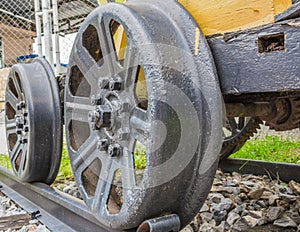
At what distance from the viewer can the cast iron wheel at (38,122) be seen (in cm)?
212

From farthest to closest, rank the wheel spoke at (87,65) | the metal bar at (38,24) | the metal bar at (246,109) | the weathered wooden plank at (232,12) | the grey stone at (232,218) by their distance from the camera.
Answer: the metal bar at (38,24), the grey stone at (232,218), the metal bar at (246,109), the wheel spoke at (87,65), the weathered wooden plank at (232,12)

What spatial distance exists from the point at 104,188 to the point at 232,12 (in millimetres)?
800

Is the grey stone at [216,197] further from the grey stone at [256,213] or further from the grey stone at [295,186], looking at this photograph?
the grey stone at [295,186]

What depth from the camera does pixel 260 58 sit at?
1040mm

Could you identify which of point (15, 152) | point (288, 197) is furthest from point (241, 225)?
point (15, 152)

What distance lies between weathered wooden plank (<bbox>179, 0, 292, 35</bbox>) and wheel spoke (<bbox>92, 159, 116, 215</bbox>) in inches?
24.3

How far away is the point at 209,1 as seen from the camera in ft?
4.11

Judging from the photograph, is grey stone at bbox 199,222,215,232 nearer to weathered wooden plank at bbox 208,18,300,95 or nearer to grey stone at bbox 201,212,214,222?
grey stone at bbox 201,212,214,222

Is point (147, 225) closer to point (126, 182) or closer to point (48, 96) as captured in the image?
point (126, 182)

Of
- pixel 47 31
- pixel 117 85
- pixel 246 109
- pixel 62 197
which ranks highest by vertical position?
pixel 47 31

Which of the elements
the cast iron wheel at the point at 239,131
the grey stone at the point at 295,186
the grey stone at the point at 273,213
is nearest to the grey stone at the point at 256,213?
the grey stone at the point at 273,213

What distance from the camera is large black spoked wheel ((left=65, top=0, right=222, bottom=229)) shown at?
112cm

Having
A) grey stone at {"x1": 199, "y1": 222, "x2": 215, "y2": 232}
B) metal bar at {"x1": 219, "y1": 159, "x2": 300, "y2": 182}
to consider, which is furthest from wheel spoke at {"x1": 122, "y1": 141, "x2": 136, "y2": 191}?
metal bar at {"x1": 219, "y1": 159, "x2": 300, "y2": 182}

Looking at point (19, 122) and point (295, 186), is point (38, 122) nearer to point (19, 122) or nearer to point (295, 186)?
point (19, 122)
